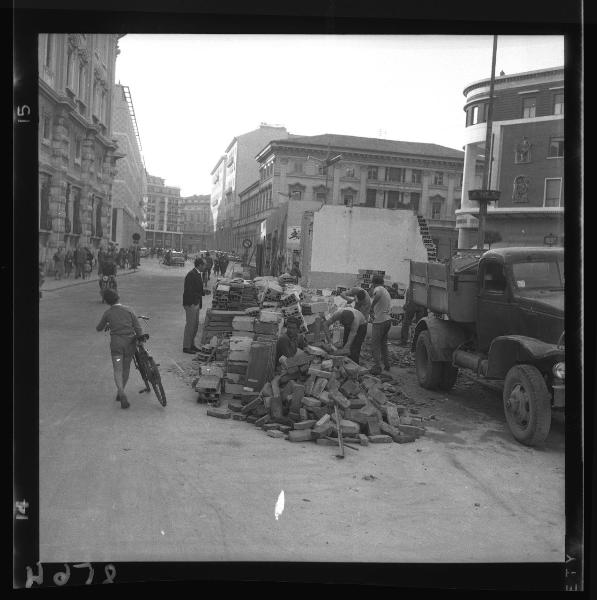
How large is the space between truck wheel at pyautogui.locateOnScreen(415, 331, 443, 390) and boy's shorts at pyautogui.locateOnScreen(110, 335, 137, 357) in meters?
3.58

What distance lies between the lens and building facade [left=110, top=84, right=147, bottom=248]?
15.0ft

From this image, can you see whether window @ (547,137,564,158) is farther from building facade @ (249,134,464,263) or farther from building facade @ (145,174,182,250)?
building facade @ (145,174,182,250)

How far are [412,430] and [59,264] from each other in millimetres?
3704

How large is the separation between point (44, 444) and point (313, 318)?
11.2 feet

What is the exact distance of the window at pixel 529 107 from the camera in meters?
4.38

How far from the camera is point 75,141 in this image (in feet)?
14.9

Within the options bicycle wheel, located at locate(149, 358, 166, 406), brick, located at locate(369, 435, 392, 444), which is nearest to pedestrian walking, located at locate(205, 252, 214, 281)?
bicycle wheel, located at locate(149, 358, 166, 406)

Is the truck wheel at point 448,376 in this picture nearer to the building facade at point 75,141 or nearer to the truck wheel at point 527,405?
the truck wheel at point 527,405

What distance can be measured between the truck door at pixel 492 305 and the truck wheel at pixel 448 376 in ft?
2.05

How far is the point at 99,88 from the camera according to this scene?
4.52 m

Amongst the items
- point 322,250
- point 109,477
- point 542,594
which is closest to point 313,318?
point 322,250

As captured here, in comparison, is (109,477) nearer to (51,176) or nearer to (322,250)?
(51,176)

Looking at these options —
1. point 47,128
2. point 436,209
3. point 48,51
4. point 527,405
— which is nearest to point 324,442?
point 527,405

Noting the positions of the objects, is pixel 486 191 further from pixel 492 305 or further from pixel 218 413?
pixel 218 413
